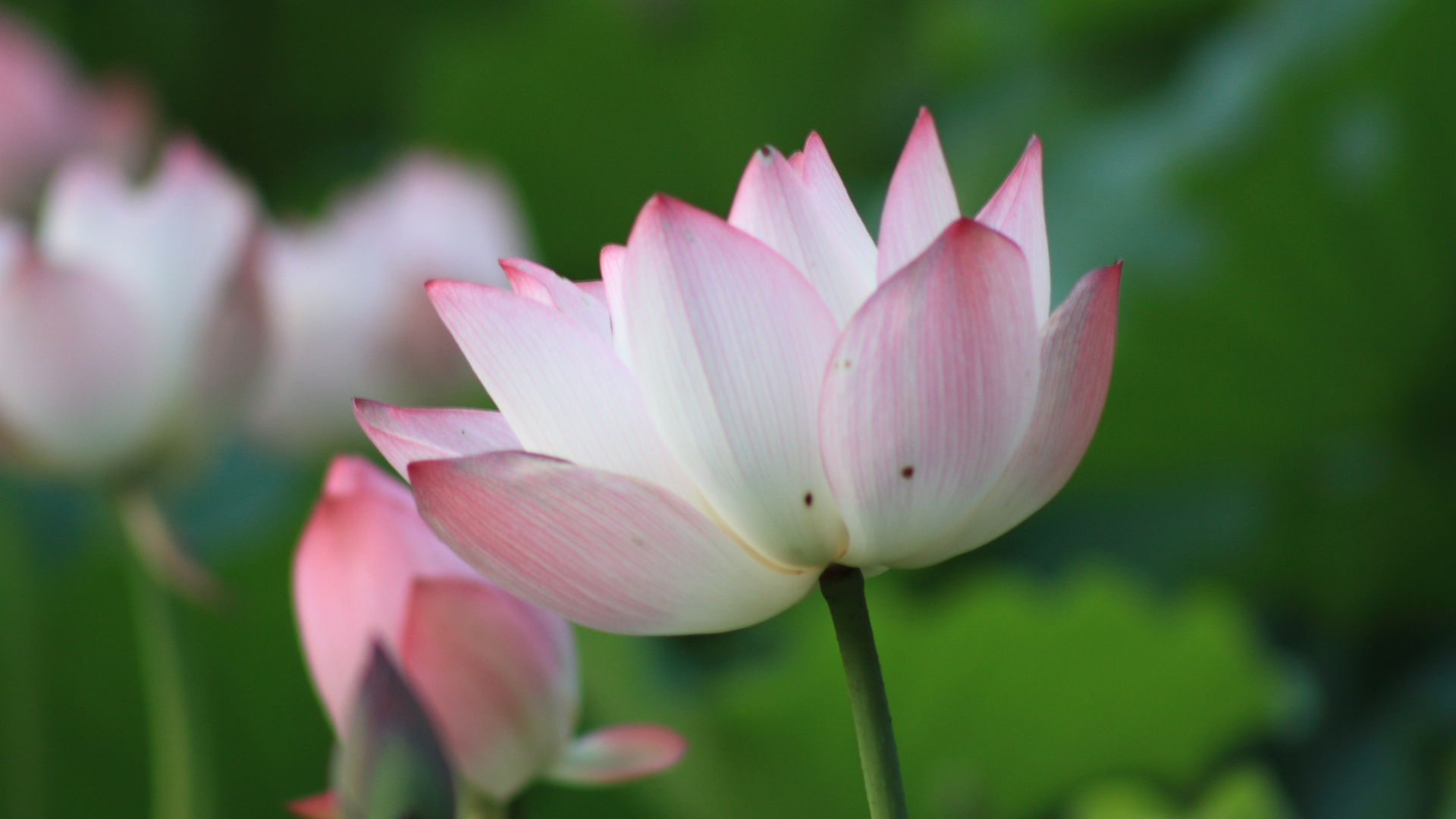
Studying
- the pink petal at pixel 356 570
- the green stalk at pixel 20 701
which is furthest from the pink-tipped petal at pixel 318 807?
the green stalk at pixel 20 701

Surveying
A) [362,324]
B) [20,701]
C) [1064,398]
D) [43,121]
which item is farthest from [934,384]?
[43,121]

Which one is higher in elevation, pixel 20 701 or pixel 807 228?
pixel 807 228

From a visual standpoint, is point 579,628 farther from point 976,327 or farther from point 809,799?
point 976,327

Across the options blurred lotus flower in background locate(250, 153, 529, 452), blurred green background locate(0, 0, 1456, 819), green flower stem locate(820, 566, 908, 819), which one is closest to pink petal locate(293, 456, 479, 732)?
green flower stem locate(820, 566, 908, 819)

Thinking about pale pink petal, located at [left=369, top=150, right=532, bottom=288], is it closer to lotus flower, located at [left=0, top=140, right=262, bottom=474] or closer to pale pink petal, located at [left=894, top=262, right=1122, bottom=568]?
lotus flower, located at [left=0, top=140, right=262, bottom=474]

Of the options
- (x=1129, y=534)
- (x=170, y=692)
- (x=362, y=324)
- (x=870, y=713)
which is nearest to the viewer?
(x=870, y=713)

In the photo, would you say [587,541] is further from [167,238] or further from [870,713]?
[167,238]
